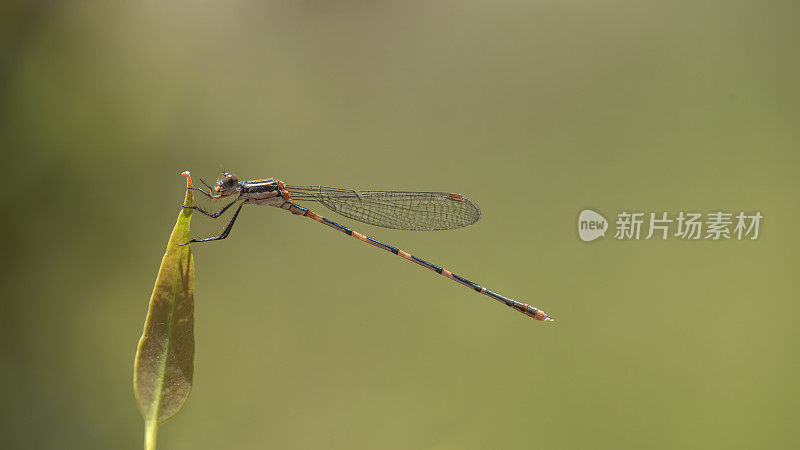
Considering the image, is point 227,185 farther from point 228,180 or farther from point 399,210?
point 399,210

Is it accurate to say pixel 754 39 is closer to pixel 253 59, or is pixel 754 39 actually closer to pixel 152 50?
pixel 253 59

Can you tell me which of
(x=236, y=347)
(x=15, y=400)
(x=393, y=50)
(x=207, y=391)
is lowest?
(x=15, y=400)

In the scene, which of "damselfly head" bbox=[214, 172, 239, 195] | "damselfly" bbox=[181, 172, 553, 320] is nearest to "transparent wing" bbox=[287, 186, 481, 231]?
"damselfly" bbox=[181, 172, 553, 320]

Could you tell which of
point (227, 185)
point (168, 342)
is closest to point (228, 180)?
point (227, 185)

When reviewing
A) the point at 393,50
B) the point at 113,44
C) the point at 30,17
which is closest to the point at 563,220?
the point at 393,50

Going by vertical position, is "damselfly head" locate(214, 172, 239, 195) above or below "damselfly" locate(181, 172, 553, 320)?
below

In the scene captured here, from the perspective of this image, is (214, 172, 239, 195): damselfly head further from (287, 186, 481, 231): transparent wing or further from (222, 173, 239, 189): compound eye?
(287, 186, 481, 231): transparent wing

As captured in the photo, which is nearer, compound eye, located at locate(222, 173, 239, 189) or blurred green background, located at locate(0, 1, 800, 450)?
compound eye, located at locate(222, 173, 239, 189)

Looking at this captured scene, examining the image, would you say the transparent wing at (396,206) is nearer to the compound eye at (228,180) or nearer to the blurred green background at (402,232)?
the blurred green background at (402,232)
